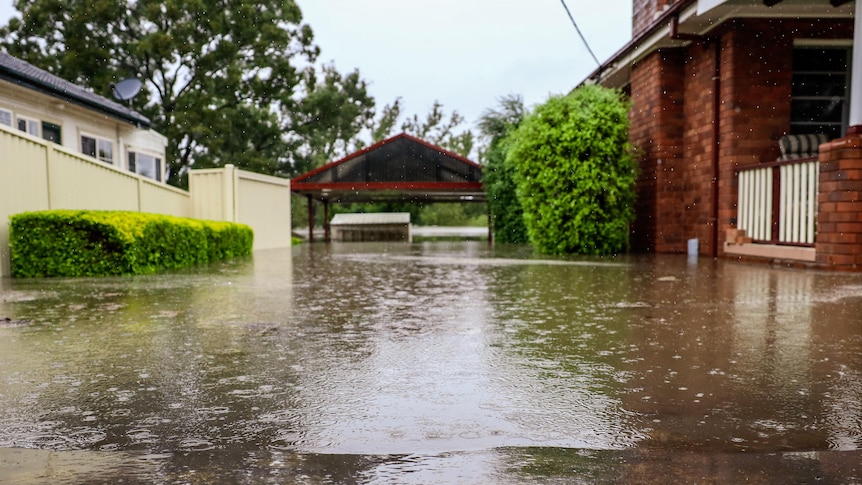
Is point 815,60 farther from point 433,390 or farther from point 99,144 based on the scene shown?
point 99,144

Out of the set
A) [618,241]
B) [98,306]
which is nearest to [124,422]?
[98,306]

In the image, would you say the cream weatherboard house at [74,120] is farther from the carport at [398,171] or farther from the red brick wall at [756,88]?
the red brick wall at [756,88]

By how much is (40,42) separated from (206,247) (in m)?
22.7

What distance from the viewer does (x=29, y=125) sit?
13719 millimetres

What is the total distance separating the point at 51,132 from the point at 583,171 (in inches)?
473

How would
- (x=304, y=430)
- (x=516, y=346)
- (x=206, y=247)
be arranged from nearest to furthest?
(x=304, y=430) < (x=516, y=346) < (x=206, y=247)

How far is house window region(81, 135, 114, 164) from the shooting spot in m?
16.1

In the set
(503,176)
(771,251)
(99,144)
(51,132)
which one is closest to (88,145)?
(99,144)

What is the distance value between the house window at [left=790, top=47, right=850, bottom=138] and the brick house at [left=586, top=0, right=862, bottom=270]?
0.7 inches

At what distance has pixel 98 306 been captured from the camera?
207 inches

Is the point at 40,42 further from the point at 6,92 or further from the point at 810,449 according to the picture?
the point at 810,449

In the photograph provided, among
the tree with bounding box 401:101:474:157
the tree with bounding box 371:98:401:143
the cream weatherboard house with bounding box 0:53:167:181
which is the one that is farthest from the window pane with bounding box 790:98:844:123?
the tree with bounding box 401:101:474:157

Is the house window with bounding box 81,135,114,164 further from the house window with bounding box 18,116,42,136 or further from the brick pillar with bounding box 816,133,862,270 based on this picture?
the brick pillar with bounding box 816,133,862,270

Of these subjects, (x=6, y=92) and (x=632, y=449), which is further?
(x=6, y=92)
